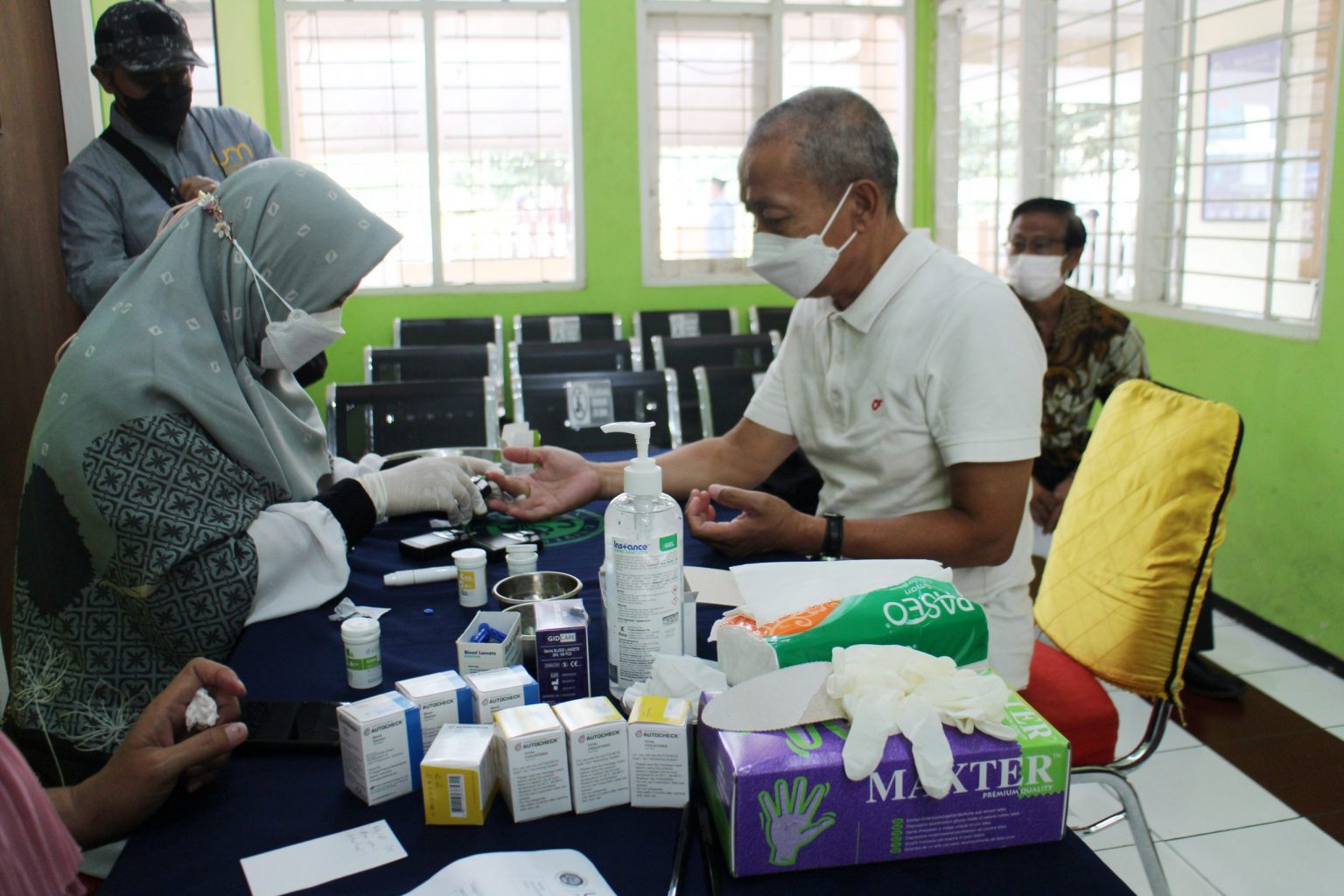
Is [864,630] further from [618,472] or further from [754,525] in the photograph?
[618,472]

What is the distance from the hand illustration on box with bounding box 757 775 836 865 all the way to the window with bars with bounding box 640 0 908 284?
530cm

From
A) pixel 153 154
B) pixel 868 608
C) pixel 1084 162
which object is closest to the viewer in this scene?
pixel 868 608

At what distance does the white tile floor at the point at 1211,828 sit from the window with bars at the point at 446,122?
419 centimetres

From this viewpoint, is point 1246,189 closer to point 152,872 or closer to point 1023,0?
point 1023,0

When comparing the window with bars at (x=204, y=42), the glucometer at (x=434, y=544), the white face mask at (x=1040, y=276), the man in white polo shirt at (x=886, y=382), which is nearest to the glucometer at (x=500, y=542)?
the glucometer at (x=434, y=544)

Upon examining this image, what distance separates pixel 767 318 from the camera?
5816mm

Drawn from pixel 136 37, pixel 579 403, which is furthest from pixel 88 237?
→ pixel 579 403

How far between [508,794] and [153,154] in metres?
2.41

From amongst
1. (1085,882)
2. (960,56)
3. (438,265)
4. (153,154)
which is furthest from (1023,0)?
(1085,882)

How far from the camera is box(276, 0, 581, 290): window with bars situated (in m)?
5.41

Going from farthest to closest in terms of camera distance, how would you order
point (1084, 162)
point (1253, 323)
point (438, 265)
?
point (438, 265), point (1084, 162), point (1253, 323)

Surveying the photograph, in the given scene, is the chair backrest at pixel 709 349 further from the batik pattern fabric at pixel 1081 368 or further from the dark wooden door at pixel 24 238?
the dark wooden door at pixel 24 238

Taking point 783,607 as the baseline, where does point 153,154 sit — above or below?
above

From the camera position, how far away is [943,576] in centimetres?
104
